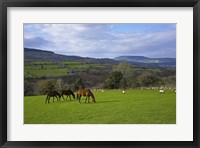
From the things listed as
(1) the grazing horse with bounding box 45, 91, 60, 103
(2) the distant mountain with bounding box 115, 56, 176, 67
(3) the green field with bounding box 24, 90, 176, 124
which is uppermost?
(2) the distant mountain with bounding box 115, 56, 176, 67

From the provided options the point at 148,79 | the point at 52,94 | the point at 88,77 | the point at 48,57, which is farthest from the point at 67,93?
the point at 148,79

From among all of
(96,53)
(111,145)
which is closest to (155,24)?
(96,53)

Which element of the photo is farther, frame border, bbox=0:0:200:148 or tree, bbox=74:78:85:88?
tree, bbox=74:78:85:88

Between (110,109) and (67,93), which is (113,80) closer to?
(110,109)

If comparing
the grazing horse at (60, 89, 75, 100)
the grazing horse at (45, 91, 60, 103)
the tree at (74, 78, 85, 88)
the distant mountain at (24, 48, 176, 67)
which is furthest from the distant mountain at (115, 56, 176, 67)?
the grazing horse at (45, 91, 60, 103)

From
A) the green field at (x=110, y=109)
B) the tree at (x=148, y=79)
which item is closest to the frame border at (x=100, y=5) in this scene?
the green field at (x=110, y=109)

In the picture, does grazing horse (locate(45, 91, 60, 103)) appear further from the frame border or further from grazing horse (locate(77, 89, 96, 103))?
the frame border

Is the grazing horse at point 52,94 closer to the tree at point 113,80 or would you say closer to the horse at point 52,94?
the horse at point 52,94
